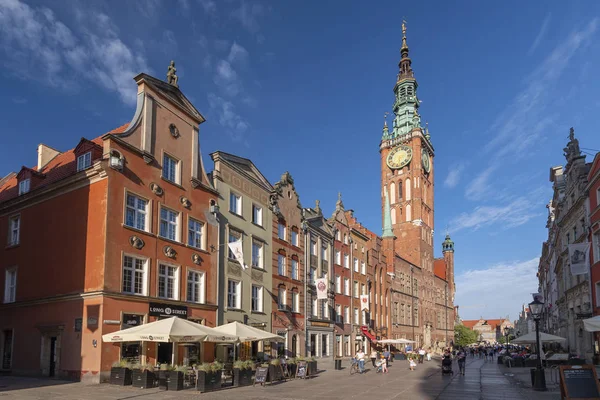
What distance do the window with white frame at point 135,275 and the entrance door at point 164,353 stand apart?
112 inches

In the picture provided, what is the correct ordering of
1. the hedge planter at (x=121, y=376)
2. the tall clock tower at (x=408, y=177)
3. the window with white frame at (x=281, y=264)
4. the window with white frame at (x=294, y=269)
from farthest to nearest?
the tall clock tower at (x=408, y=177)
the window with white frame at (x=294, y=269)
the window with white frame at (x=281, y=264)
the hedge planter at (x=121, y=376)

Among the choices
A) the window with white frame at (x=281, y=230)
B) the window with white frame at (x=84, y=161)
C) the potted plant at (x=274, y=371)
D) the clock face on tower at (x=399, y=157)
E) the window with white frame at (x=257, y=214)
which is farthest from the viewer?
the clock face on tower at (x=399, y=157)

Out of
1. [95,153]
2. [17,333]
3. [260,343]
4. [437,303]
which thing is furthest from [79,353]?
[437,303]

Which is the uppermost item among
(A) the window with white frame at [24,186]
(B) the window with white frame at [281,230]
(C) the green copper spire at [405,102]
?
(C) the green copper spire at [405,102]

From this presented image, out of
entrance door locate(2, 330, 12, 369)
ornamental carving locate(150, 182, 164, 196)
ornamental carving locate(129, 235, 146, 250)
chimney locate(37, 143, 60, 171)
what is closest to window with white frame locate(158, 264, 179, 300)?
ornamental carving locate(129, 235, 146, 250)

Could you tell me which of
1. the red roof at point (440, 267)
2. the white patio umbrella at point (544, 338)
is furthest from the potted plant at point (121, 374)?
the red roof at point (440, 267)

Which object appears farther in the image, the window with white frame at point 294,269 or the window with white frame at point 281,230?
the window with white frame at point 294,269

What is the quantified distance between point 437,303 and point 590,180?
6237cm

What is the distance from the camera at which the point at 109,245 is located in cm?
2267

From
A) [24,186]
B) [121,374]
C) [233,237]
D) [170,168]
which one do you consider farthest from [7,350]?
[233,237]

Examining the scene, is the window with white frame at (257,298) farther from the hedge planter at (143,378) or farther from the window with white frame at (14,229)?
the window with white frame at (14,229)

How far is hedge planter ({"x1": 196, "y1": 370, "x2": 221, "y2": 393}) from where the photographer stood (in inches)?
755

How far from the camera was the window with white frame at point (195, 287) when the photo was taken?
1097 inches

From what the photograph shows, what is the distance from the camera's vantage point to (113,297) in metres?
22.3
